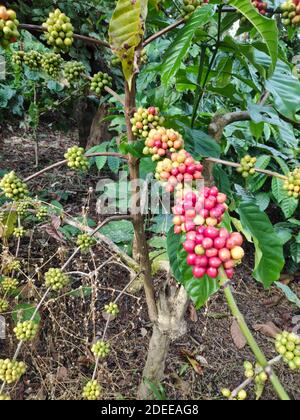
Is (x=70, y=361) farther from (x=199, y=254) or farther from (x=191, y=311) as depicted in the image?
(x=199, y=254)

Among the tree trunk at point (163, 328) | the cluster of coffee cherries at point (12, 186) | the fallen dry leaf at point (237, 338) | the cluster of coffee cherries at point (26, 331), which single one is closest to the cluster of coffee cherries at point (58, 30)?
the cluster of coffee cherries at point (12, 186)

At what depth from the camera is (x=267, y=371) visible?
1.70 ft

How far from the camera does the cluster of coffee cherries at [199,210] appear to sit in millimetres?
543

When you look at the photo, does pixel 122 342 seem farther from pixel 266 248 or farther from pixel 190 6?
pixel 190 6

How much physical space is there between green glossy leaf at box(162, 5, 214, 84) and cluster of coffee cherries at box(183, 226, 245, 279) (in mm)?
451

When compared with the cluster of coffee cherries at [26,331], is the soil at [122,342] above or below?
below

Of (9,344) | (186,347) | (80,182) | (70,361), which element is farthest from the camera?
(80,182)

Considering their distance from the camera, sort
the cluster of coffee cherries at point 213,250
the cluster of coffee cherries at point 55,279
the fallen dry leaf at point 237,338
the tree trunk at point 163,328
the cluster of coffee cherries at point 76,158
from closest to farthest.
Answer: the cluster of coffee cherries at point 213,250
the cluster of coffee cherries at point 76,158
the cluster of coffee cherries at point 55,279
the tree trunk at point 163,328
the fallen dry leaf at point 237,338

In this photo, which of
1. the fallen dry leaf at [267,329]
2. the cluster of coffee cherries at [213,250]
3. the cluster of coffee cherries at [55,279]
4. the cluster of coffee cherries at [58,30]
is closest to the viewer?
the cluster of coffee cherries at [213,250]

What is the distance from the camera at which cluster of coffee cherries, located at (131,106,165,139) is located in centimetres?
80

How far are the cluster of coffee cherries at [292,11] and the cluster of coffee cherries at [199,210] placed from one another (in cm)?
44

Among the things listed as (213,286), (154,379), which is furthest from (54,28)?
(154,379)

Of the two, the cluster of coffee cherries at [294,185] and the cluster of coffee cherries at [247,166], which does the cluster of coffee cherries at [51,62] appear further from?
the cluster of coffee cherries at [294,185]

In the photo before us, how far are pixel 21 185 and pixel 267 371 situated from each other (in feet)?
2.34
